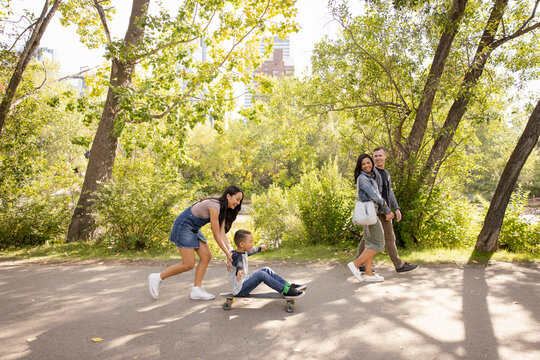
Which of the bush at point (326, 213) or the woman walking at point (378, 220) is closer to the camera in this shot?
the woman walking at point (378, 220)

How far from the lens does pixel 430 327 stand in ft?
11.7

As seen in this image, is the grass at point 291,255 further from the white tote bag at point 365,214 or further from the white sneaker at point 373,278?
the white tote bag at point 365,214

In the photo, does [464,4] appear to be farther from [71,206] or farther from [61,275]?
[71,206]

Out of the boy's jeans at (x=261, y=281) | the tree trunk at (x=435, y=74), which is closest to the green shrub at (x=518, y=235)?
the tree trunk at (x=435, y=74)

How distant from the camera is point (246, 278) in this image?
4.17 m

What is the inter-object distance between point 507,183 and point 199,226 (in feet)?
19.8

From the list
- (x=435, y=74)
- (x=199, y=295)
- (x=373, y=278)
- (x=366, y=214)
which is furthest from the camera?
(x=435, y=74)

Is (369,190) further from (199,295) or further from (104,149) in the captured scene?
(104,149)

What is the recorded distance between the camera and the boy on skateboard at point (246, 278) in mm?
4027

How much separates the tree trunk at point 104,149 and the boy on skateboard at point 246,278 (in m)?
6.74

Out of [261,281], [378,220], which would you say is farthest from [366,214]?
[261,281]

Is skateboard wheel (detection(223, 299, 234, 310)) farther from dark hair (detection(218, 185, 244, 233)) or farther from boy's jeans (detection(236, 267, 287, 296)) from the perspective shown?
dark hair (detection(218, 185, 244, 233))

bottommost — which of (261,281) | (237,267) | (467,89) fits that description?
(261,281)

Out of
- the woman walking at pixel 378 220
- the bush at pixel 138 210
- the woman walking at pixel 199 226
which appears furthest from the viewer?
the bush at pixel 138 210
